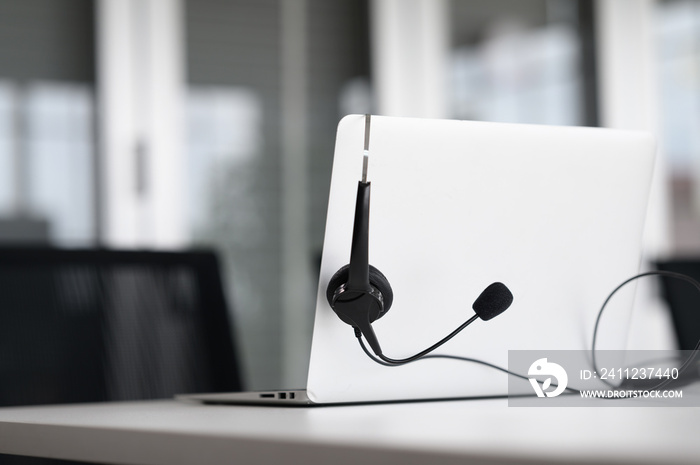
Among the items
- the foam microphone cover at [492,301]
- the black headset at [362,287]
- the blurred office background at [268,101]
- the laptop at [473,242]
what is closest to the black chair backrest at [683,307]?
the laptop at [473,242]

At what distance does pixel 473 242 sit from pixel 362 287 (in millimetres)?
153

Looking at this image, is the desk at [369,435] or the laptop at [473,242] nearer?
the desk at [369,435]

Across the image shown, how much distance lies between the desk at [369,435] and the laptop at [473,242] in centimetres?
4

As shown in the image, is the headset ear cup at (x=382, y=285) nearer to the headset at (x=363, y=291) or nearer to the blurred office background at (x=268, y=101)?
the headset at (x=363, y=291)

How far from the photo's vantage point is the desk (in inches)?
16.9

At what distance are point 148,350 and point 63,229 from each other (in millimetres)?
1339

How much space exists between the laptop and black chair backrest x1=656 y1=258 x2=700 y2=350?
71 cm

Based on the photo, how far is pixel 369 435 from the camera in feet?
1.71

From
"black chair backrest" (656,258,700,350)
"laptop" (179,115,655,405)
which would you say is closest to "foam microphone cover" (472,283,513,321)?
"laptop" (179,115,655,405)

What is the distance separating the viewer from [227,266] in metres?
2.68

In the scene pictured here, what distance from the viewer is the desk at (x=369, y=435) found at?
429 mm

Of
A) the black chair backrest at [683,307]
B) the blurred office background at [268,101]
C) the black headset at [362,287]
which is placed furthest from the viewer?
the blurred office background at [268,101]

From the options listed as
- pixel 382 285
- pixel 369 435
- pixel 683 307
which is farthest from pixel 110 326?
pixel 683 307

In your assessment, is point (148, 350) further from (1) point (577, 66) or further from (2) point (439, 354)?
(1) point (577, 66)
